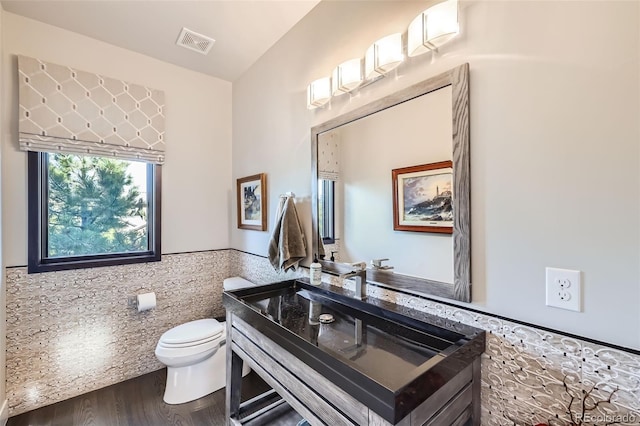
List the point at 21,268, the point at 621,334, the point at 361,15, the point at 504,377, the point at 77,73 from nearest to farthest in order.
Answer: the point at 621,334
the point at 504,377
the point at 361,15
the point at 21,268
the point at 77,73

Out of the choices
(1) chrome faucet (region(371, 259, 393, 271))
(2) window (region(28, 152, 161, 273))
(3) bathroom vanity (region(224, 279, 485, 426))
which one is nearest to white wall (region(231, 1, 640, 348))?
(3) bathroom vanity (region(224, 279, 485, 426))

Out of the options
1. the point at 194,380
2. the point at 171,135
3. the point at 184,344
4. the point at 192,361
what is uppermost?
the point at 171,135

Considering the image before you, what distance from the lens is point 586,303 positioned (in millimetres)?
866

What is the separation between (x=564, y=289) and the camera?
0.90 metres

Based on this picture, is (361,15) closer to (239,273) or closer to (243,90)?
(243,90)

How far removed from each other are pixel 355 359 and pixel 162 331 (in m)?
2.14

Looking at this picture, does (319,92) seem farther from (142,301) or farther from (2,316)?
(2,316)

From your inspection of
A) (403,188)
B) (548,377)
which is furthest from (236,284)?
(548,377)

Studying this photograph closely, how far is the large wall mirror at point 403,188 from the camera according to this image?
1.15 m

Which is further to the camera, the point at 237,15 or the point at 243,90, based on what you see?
the point at 243,90

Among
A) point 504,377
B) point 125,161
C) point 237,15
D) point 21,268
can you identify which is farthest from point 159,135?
point 504,377

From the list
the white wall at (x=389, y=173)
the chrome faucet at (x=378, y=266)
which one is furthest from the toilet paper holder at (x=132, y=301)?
the chrome faucet at (x=378, y=266)

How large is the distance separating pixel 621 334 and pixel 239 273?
259 cm

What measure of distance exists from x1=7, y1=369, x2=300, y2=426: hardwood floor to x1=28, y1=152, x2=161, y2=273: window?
0.97 metres
